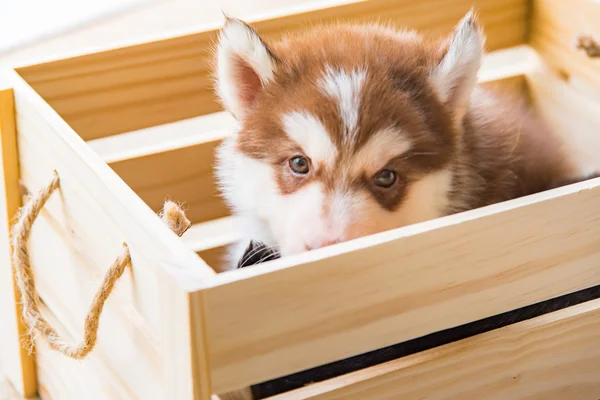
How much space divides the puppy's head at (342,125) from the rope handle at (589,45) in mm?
581

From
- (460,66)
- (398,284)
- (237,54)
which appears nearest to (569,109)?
(460,66)

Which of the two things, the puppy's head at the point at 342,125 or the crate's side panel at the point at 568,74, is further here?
the crate's side panel at the point at 568,74

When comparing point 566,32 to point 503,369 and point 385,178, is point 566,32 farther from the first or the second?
point 503,369

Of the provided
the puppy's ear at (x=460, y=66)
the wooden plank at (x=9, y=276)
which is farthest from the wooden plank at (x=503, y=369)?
the wooden plank at (x=9, y=276)

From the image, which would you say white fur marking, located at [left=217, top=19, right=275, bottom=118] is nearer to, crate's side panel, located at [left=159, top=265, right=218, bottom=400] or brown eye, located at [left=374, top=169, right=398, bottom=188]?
brown eye, located at [left=374, top=169, right=398, bottom=188]

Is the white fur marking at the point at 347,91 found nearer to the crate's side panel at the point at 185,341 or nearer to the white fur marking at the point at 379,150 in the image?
the white fur marking at the point at 379,150

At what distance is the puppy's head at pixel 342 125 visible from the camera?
132 centimetres

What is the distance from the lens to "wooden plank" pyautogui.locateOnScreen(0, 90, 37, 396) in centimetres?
151

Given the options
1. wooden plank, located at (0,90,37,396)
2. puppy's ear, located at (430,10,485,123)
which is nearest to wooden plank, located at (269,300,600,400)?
puppy's ear, located at (430,10,485,123)

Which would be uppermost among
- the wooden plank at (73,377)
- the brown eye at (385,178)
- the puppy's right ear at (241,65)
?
the puppy's right ear at (241,65)

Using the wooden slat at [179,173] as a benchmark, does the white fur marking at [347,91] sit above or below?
below

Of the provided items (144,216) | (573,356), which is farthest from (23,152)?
(573,356)

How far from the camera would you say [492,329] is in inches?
50.6

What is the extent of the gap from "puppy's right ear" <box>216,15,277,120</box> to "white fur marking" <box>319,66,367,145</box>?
98 millimetres
